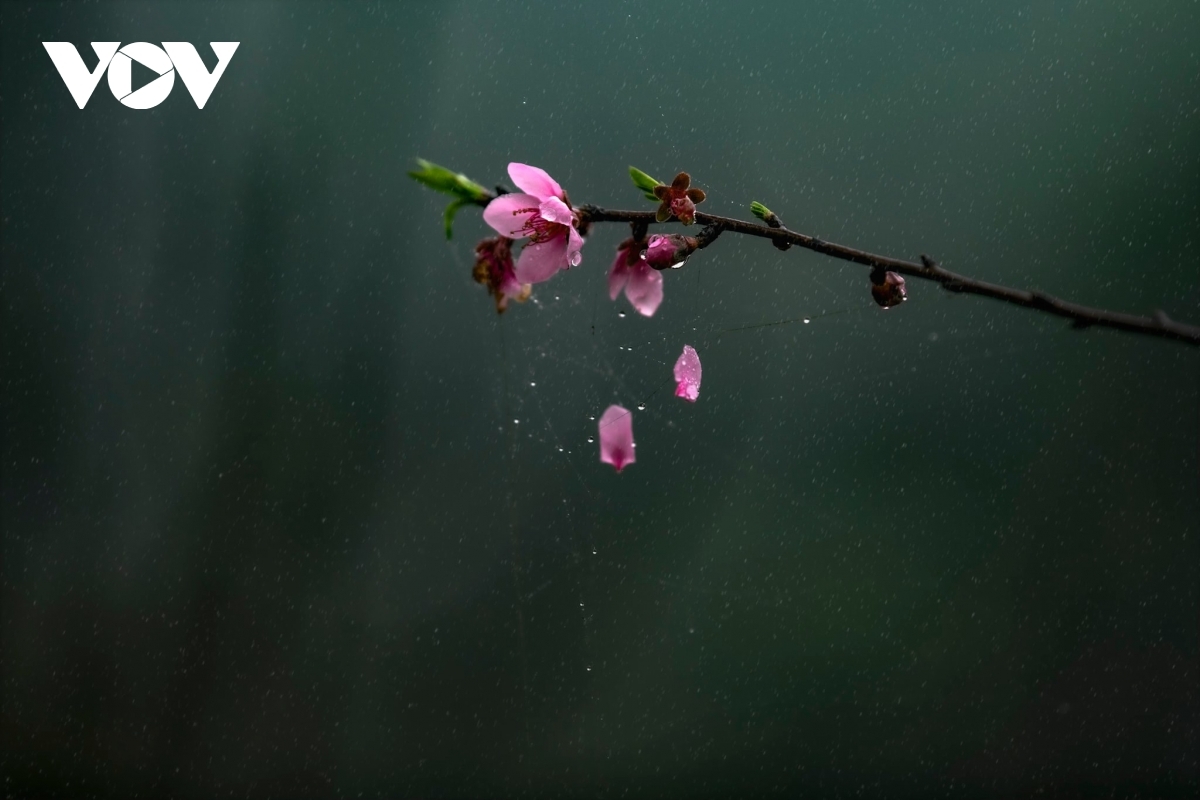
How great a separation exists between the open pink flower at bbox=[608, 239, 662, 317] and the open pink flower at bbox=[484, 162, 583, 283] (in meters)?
0.02

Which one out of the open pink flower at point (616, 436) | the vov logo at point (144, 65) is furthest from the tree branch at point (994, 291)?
the vov logo at point (144, 65)

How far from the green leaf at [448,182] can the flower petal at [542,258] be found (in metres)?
0.03

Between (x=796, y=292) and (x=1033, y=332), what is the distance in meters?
0.29

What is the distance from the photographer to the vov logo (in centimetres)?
105

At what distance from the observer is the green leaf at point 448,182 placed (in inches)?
11.8

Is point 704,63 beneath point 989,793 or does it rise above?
above

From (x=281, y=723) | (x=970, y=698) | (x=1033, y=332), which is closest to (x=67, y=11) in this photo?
(x=281, y=723)

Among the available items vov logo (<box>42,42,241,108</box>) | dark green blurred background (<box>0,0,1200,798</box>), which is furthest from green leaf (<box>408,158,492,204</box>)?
vov logo (<box>42,42,241,108</box>)

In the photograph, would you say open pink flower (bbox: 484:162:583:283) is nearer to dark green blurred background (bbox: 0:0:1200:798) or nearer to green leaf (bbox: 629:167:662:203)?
green leaf (bbox: 629:167:662:203)

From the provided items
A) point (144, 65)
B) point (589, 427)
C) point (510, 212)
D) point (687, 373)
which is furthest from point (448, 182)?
point (144, 65)

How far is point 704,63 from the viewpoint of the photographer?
965 millimetres

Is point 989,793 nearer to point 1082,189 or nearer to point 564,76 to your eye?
point 1082,189

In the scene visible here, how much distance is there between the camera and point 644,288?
0.36 m

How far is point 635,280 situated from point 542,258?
0.04 metres
